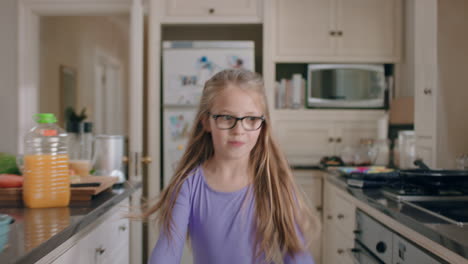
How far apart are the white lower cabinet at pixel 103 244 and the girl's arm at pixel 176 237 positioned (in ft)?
0.79

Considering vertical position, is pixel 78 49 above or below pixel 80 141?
above

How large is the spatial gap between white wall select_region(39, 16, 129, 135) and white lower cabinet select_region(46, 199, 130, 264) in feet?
9.76

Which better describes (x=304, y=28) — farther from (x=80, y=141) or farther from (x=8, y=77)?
(x=8, y=77)

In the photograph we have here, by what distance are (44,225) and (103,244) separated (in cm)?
35

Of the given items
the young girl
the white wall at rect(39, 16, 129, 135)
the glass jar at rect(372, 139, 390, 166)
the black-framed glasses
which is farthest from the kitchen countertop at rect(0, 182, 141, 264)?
the white wall at rect(39, 16, 129, 135)

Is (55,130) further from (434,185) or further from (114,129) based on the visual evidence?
(114,129)


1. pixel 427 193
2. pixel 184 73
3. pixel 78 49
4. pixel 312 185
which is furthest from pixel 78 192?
pixel 78 49

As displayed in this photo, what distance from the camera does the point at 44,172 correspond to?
1.19 meters

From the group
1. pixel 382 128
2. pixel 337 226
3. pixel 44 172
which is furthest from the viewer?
pixel 382 128

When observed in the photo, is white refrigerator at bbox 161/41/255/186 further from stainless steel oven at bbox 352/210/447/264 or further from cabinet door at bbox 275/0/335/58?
stainless steel oven at bbox 352/210/447/264

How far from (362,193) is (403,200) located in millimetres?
217

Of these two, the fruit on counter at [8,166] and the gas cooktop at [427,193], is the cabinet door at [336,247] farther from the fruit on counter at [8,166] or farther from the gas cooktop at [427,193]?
the fruit on counter at [8,166]

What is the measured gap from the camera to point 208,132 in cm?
118

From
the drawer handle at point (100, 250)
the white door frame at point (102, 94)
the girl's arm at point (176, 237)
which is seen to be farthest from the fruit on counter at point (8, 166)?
the white door frame at point (102, 94)
